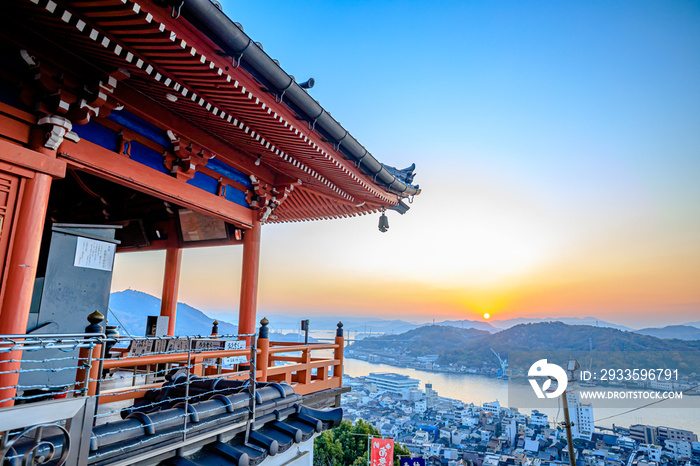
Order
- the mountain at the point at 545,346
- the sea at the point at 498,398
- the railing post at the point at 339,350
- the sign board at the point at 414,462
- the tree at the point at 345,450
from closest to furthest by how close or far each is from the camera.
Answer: the railing post at the point at 339,350 → the sign board at the point at 414,462 → the tree at the point at 345,450 → the sea at the point at 498,398 → the mountain at the point at 545,346

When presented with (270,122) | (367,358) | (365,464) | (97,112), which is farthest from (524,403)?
(367,358)

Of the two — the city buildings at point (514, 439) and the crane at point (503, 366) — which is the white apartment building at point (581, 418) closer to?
the city buildings at point (514, 439)

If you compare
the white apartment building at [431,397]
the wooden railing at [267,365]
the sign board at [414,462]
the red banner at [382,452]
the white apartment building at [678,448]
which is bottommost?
the white apartment building at [431,397]

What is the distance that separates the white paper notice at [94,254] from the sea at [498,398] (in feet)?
56.8

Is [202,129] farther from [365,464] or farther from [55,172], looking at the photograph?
[365,464]

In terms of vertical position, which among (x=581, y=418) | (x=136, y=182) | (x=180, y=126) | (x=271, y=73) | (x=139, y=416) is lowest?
(x=581, y=418)

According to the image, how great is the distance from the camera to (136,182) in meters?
4.75

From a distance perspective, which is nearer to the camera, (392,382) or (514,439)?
(514,439)

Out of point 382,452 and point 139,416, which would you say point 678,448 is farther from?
point 139,416

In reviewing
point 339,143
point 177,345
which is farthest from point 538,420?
point 339,143

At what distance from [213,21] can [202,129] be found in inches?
96.0

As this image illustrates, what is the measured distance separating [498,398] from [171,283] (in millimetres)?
33609

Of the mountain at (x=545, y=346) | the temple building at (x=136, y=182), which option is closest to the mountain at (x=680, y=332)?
the mountain at (x=545, y=346)

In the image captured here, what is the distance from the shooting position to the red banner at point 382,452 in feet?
41.2
